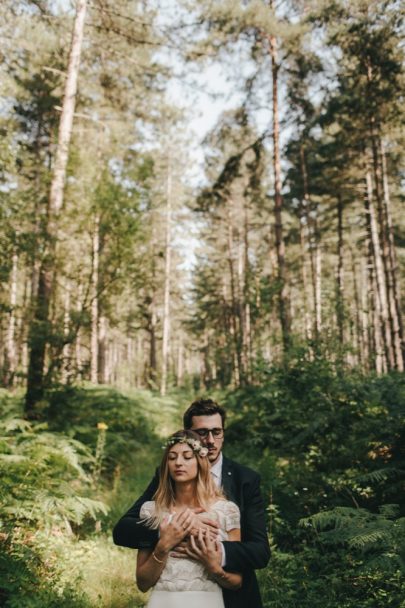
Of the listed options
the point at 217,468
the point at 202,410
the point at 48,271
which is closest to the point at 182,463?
the point at 217,468

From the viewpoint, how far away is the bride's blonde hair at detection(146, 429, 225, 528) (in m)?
2.46

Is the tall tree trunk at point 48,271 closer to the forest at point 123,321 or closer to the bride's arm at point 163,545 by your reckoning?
the forest at point 123,321

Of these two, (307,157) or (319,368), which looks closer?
(319,368)

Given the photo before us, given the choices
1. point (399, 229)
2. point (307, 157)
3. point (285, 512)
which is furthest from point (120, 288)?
point (399, 229)

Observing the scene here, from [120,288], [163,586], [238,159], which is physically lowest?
[163,586]

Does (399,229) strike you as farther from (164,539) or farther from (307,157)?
(164,539)

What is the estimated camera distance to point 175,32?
1086 cm

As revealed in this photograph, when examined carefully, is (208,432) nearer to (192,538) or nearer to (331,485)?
(192,538)

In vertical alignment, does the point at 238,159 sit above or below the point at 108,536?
above

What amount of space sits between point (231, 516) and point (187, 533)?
12.1 inches

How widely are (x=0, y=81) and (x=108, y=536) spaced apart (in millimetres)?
7599

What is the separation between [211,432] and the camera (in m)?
3.14

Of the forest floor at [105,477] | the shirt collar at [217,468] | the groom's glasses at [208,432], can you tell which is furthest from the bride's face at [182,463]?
the forest floor at [105,477]

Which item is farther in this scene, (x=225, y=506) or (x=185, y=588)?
(x=225, y=506)
